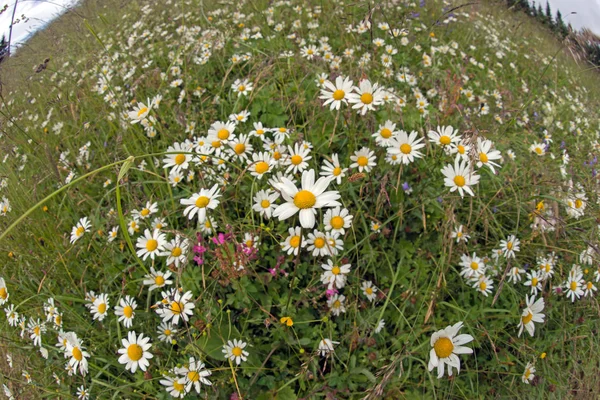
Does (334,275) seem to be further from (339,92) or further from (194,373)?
(339,92)

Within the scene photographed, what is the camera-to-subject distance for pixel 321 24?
11.6 feet

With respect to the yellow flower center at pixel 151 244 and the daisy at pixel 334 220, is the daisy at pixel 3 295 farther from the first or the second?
the daisy at pixel 334 220

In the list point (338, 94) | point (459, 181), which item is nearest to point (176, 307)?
point (338, 94)

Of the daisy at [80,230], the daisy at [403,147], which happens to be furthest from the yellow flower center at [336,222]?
the daisy at [80,230]

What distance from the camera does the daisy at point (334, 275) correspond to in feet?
5.39

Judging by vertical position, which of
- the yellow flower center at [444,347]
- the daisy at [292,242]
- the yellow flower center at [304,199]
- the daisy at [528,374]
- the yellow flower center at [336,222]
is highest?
the yellow flower center at [304,199]

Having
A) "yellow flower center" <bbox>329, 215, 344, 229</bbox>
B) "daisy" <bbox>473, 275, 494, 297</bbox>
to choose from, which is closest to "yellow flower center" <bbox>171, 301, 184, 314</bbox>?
"yellow flower center" <bbox>329, 215, 344, 229</bbox>

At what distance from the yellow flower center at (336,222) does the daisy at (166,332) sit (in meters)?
0.86

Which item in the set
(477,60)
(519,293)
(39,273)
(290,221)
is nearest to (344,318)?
(290,221)

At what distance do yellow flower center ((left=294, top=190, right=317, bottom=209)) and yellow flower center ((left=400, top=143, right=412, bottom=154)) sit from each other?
0.78m

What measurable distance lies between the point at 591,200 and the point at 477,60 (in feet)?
8.05

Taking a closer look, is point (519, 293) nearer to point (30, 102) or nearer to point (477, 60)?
point (477, 60)

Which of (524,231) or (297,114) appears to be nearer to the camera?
(524,231)

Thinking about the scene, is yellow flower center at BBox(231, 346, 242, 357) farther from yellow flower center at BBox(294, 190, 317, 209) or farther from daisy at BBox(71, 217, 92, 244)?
daisy at BBox(71, 217, 92, 244)
